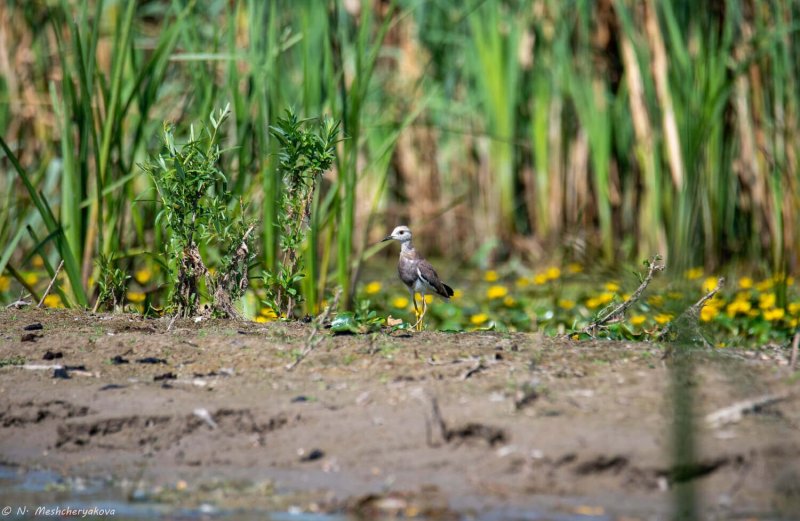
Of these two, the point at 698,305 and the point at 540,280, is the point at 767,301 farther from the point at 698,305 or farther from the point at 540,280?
the point at 698,305

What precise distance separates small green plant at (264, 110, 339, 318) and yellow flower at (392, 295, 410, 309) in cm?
220

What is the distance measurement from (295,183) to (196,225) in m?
0.48

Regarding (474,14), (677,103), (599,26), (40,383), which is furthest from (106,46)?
(40,383)

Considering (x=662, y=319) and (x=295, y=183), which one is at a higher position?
(x=295, y=183)

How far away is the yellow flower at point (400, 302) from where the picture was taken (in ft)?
24.5

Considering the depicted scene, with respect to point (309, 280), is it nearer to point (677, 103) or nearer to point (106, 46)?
point (677, 103)

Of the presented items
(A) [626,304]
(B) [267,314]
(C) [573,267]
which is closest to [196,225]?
(B) [267,314]

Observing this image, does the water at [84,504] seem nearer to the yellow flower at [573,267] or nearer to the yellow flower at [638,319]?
the yellow flower at [638,319]

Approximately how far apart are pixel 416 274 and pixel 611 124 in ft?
12.0

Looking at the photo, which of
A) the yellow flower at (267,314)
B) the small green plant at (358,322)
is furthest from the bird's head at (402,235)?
the small green plant at (358,322)

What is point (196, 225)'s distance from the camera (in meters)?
5.02

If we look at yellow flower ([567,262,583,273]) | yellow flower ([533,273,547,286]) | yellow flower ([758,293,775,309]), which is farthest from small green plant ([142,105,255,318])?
yellow flower ([567,262,583,273])

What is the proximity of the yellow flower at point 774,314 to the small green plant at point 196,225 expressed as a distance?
2.97 m

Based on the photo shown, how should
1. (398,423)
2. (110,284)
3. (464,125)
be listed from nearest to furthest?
(398,423)
(110,284)
(464,125)
